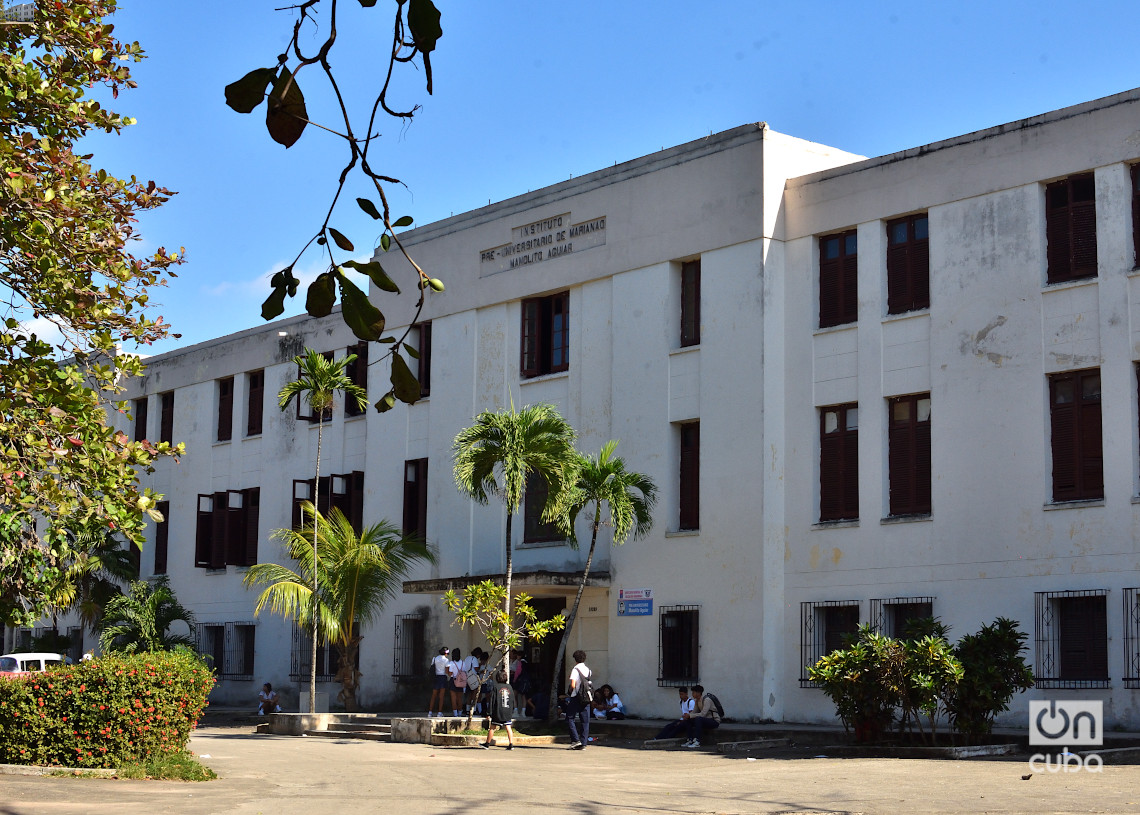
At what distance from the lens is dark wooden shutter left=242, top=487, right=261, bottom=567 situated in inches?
1366

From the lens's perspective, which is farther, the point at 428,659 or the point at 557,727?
the point at 428,659

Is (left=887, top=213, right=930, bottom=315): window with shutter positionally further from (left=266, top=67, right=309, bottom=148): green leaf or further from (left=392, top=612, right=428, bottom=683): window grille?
(left=266, top=67, right=309, bottom=148): green leaf

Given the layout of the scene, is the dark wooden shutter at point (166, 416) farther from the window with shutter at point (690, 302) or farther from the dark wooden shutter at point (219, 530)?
the window with shutter at point (690, 302)

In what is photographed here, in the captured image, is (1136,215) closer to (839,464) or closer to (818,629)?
(839,464)

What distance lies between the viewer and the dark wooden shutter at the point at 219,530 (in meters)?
35.4

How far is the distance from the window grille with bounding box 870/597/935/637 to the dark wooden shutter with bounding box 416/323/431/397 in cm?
1169

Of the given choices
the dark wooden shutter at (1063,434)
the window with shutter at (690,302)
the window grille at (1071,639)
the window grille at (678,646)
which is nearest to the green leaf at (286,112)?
the window grille at (1071,639)

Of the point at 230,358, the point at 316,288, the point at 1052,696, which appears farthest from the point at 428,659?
the point at 316,288

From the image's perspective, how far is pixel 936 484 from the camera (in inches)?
864

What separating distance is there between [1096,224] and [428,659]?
15.8 metres

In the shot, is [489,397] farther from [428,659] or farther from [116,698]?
[116,698]

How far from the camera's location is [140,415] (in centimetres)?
3991

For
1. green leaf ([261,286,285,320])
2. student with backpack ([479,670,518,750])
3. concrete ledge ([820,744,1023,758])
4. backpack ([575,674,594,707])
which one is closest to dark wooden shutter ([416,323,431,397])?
student with backpack ([479,670,518,750])

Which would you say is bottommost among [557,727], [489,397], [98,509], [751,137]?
[557,727]
